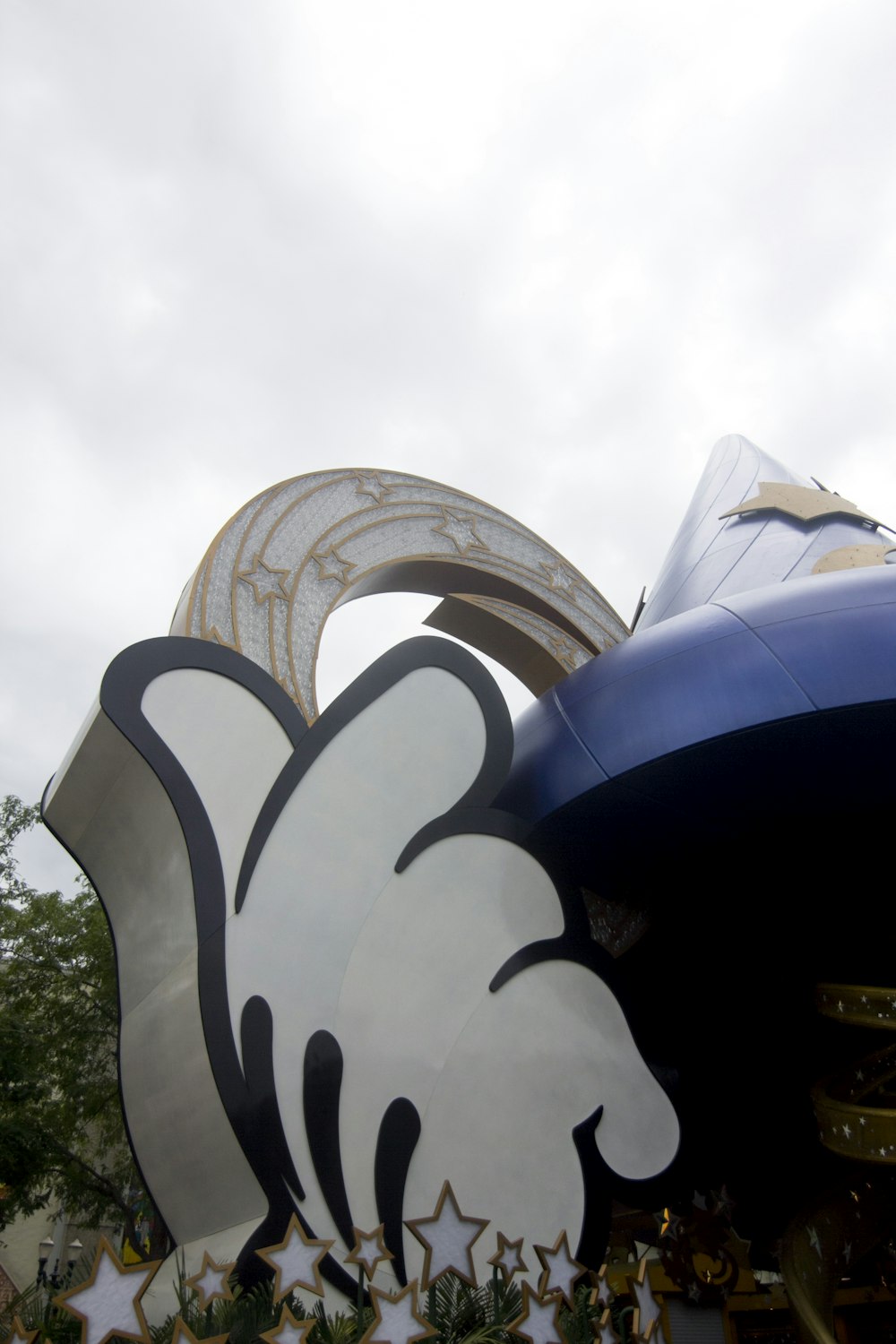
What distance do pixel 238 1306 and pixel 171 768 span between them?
11.4 feet

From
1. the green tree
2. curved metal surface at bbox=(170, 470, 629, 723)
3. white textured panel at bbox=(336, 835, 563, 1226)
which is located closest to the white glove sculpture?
white textured panel at bbox=(336, 835, 563, 1226)

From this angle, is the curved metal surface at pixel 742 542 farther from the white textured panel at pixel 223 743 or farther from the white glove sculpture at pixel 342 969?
the white textured panel at pixel 223 743

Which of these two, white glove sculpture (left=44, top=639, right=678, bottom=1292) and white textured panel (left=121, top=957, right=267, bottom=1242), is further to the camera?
white glove sculpture (left=44, top=639, right=678, bottom=1292)

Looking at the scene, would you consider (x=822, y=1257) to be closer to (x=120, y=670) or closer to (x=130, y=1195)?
(x=120, y=670)

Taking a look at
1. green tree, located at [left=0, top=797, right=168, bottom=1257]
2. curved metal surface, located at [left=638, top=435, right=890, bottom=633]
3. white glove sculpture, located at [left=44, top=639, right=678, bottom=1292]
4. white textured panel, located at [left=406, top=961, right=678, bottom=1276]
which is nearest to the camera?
white glove sculpture, located at [left=44, top=639, right=678, bottom=1292]

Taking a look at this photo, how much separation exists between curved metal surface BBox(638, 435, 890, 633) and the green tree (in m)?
11.7

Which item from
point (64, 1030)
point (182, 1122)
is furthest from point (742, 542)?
point (64, 1030)

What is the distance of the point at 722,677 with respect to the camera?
7.39 m

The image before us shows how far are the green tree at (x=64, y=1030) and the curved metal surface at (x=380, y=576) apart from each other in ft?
31.1

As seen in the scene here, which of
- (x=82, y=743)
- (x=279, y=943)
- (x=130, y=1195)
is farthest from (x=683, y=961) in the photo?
(x=130, y=1195)

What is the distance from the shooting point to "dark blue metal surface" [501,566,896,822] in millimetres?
7121

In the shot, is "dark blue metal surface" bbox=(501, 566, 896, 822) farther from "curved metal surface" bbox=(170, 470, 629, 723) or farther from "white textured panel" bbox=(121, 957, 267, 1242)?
"white textured panel" bbox=(121, 957, 267, 1242)

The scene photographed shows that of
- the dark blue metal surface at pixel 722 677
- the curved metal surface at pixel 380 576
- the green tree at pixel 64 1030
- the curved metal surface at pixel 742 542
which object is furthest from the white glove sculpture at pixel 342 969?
the green tree at pixel 64 1030

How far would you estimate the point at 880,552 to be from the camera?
9.73 m
